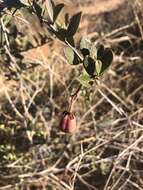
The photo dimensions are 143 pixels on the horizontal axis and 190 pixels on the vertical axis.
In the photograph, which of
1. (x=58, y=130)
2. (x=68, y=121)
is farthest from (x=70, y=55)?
(x=58, y=130)

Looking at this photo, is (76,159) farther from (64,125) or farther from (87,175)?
(64,125)

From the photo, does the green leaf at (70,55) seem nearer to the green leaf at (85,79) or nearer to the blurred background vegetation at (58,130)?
the green leaf at (85,79)

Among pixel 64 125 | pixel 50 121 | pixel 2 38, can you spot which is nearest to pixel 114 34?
pixel 50 121

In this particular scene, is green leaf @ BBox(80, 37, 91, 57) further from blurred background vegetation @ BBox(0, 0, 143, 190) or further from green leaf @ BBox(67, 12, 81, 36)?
blurred background vegetation @ BBox(0, 0, 143, 190)

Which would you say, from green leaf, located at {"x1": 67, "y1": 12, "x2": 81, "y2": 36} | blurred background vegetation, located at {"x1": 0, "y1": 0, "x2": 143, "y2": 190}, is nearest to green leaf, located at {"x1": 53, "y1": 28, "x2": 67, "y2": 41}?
green leaf, located at {"x1": 67, "y1": 12, "x2": 81, "y2": 36}

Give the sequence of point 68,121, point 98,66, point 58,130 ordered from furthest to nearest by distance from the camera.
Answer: point 58,130, point 68,121, point 98,66

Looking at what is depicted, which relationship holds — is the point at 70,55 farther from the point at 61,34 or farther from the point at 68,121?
the point at 68,121
